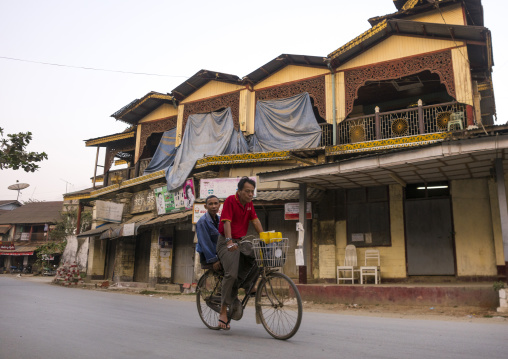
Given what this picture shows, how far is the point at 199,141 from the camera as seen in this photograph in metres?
16.2

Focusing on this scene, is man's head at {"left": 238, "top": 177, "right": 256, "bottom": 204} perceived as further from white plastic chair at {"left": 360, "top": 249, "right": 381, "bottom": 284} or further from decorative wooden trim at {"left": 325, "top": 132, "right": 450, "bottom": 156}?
decorative wooden trim at {"left": 325, "top": 132, "right": 450, "bottom": 156}

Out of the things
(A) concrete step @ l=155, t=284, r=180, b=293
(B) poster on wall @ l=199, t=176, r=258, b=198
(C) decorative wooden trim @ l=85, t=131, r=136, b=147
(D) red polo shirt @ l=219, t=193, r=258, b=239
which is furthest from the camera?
(C) decorative wooden trim @ l=85, t=131, r=136, b=147

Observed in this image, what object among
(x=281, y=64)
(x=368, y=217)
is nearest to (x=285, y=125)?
(x=281, y=64)

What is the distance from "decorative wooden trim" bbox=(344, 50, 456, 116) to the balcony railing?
1.91 ft

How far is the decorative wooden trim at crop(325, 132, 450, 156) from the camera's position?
1118 cm

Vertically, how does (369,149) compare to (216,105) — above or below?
below

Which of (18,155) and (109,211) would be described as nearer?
(18,155)

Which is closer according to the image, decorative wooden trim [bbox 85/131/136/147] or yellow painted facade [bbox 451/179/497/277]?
yellow painted facade [bbox 451/179/497/277]

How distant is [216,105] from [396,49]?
6.94m

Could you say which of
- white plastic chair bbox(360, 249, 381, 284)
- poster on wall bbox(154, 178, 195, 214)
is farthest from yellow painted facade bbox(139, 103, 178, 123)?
white plastic chair bbox(360, 249, 381, 284)

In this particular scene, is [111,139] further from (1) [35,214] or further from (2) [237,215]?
(1) [35,214]

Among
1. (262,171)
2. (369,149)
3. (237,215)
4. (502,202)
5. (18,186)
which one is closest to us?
(237,215)

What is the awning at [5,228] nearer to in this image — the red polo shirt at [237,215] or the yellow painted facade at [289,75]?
the yellow painted facade at [289,75]

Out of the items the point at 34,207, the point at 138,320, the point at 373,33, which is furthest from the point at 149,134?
the point at 34,207
